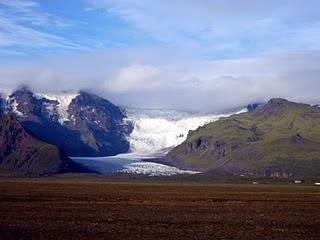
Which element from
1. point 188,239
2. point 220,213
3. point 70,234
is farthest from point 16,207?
point 188,239

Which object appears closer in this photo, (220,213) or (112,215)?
(112,215)

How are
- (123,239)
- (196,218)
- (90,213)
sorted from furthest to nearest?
(90,213) → (196,218) → (123,239)

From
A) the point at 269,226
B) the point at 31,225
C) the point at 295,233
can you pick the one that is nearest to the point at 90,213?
the point at 31,225

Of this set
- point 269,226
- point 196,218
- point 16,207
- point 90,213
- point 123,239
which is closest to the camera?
point 123,239

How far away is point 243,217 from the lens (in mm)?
62344

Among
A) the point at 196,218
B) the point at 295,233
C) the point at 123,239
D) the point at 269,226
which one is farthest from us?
the point at 196,218

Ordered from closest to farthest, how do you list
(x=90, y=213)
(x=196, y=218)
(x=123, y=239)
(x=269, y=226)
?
(x=123, y=239) → (x=269, y=226) → (x=196, y=218) → (x=90, y=213)

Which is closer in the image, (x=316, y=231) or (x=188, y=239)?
(x=188, y=239)

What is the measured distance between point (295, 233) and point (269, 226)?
5111 mm

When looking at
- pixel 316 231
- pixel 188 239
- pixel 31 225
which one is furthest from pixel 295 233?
pixel 31 225

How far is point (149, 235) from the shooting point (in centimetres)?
4509

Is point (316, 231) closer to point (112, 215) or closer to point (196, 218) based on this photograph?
point (196, 218)

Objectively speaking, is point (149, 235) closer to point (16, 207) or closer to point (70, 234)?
point (70, 234)

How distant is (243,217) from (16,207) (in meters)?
23.4
